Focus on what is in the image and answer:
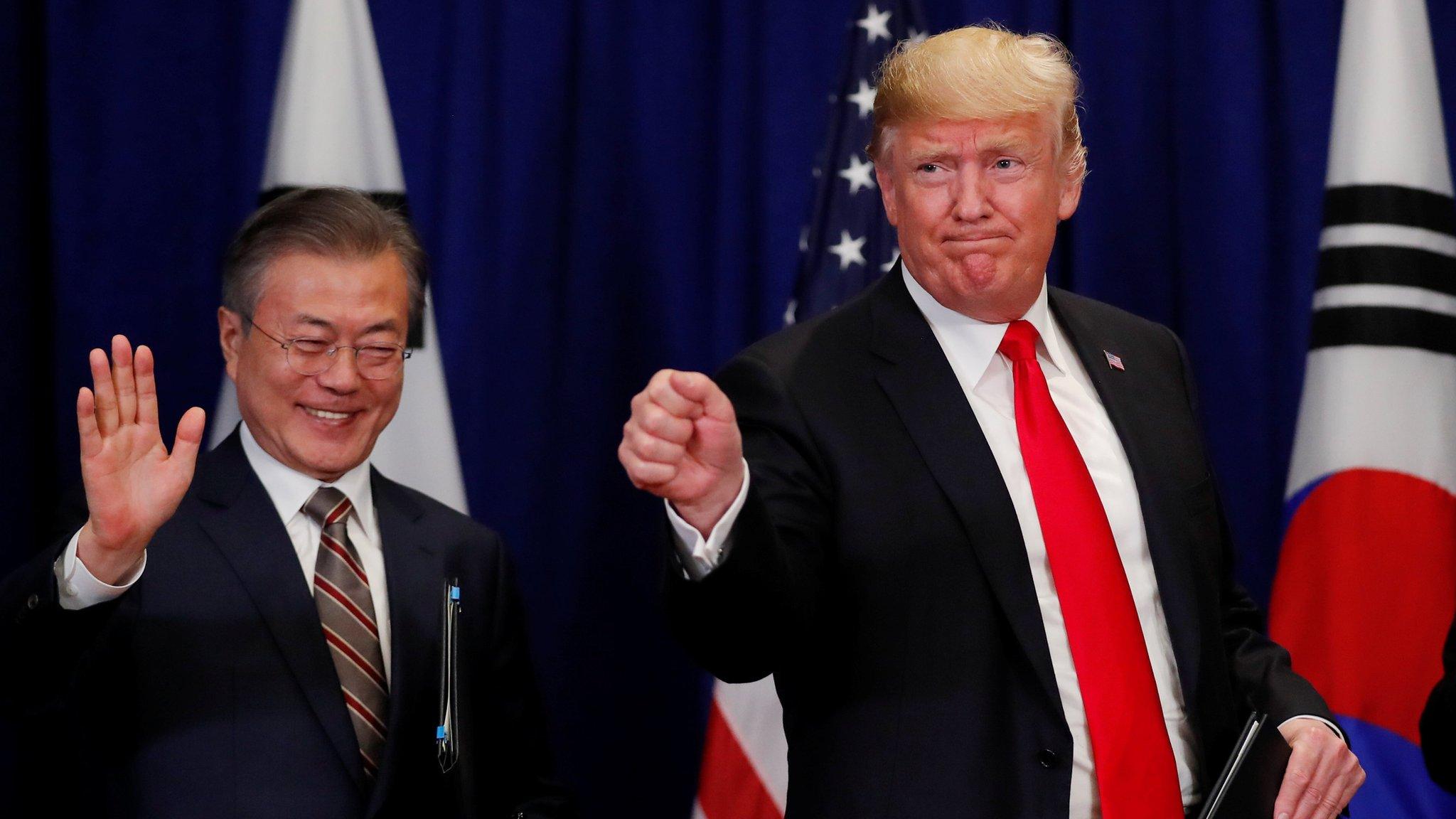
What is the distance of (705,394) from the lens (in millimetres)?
1333

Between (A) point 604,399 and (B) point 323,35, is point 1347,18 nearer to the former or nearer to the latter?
(A) point 604,399

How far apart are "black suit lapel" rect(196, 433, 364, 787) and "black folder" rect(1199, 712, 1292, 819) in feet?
3.46

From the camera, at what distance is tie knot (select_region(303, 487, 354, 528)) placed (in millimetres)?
2072

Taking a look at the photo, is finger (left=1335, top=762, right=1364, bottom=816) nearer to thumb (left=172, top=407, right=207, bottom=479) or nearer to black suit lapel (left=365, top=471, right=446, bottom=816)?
black suit lapel (left=365, top=471, right=446, bottom=816)

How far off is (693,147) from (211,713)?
159 cm

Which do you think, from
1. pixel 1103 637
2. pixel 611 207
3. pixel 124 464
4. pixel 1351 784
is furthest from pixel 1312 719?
pixel 611 207

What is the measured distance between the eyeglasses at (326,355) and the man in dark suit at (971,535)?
0.60 m

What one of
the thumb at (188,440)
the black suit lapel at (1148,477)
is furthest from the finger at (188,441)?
the black suit lapel at (1148,477)

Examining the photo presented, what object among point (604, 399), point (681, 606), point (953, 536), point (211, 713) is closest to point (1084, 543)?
point (953, 536)

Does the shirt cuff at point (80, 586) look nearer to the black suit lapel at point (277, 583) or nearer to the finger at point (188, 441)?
the finger at point (188, 441)

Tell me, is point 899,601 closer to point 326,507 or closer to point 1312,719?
point 1312,719

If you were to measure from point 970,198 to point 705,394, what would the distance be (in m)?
0.60

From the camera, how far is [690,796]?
302cm

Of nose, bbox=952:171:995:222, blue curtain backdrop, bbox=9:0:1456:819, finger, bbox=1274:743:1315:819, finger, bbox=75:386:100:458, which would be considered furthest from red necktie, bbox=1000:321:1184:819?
blue curtain backdrop, bbox=9:0:1456:819
